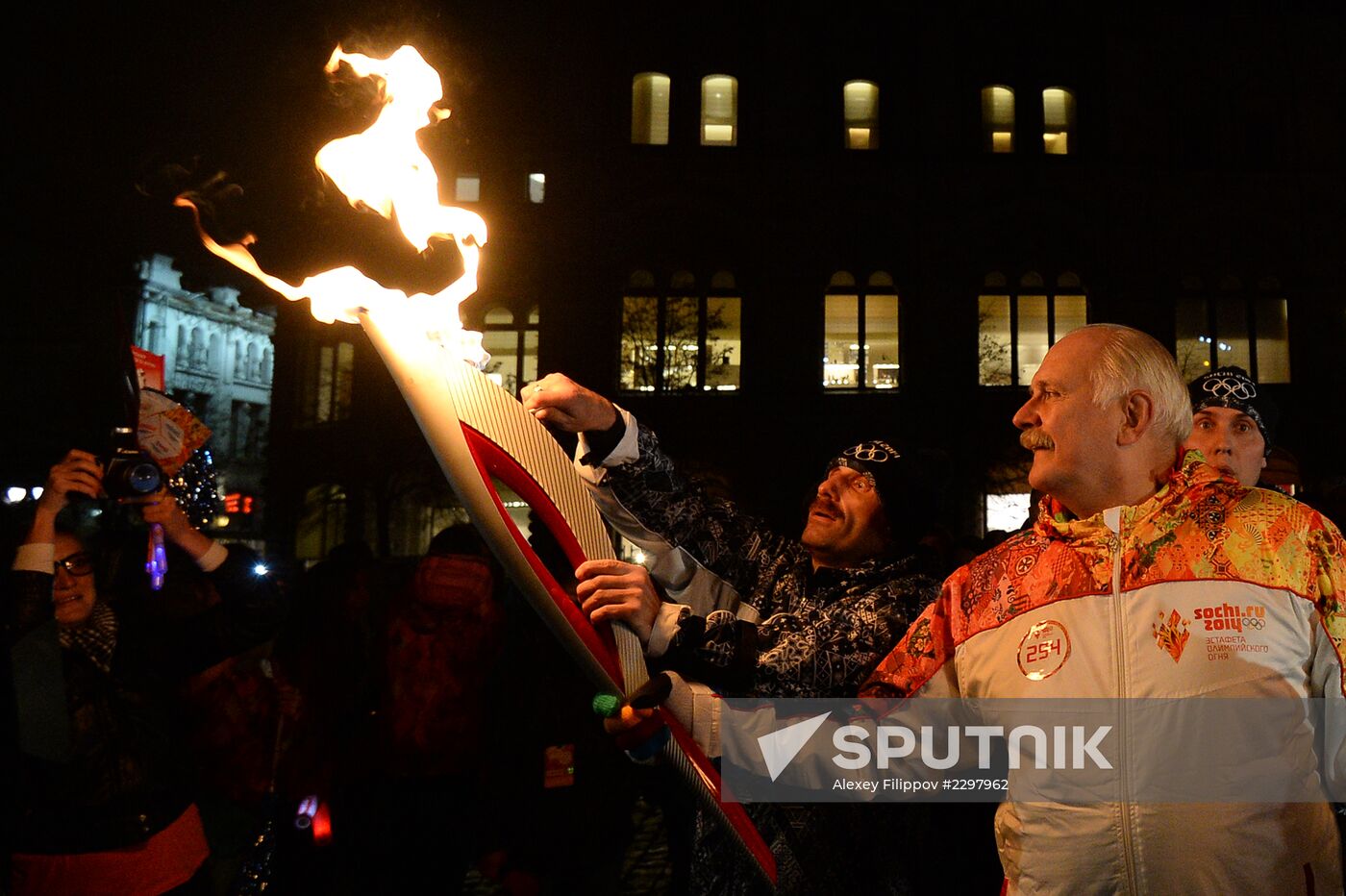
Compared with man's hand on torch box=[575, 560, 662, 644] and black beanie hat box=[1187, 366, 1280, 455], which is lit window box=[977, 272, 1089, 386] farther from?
man's hand on torch box=[575, 560, 662, 644]

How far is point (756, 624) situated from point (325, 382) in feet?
68.4

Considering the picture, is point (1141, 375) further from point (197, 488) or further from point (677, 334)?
point (677, 334)

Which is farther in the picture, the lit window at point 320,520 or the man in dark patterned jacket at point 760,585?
the lit window at point 320,520

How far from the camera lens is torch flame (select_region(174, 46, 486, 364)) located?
2.08 meters

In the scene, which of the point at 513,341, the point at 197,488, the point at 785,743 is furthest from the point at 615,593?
the point at 513,341

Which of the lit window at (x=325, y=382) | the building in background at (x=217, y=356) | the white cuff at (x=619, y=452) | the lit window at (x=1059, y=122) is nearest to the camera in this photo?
the white cuff at (x=619, y=452)

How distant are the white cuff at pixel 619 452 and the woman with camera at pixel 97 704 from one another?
1589mm

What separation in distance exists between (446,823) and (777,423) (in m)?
14.7

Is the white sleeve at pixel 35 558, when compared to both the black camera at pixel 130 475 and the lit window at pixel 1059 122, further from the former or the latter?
the lit window at pixel 1059 122

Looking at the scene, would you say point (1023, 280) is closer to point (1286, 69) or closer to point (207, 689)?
point (1286, 69)

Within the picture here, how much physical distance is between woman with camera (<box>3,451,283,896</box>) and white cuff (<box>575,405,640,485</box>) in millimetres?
1589

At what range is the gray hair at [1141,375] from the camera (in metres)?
2.21

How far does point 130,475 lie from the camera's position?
3.31 meters

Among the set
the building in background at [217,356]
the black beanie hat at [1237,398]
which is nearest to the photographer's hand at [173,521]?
the black beanie hat at [1237,398]
